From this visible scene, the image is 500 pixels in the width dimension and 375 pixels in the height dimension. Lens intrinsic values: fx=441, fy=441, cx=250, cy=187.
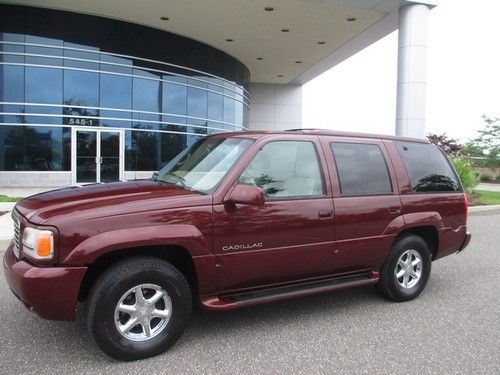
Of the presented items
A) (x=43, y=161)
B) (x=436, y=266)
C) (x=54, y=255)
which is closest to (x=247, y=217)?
(x=54, y=255)

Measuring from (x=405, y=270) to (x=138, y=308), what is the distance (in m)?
3.03

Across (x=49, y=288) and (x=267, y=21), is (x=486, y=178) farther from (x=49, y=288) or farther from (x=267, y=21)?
(x=49, y=288)

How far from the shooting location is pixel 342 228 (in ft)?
14.3

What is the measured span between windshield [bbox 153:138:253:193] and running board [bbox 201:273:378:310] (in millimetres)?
957

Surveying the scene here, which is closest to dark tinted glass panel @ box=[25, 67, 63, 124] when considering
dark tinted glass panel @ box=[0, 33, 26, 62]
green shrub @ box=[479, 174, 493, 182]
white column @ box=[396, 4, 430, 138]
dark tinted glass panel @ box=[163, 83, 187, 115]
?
dark tinted glass panel @ box=[0, 33, 26, 62]

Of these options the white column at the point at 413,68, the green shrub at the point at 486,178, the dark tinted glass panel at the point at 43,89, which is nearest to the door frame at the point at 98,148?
the dark tinted glass panel at the point at 43,89

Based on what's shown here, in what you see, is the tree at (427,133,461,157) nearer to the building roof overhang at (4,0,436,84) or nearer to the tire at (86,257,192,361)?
the building roof overhang at (4,0,436,84)

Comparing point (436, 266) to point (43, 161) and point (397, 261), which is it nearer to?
point (397, 261)

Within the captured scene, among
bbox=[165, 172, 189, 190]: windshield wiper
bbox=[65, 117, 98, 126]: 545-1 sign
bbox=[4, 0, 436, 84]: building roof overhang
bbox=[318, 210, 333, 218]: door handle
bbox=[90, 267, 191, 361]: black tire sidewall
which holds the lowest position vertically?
bbox=[90, 267, 191, 361]: black tire sidewall

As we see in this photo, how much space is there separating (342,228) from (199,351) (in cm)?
178

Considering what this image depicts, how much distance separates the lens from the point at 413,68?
15734 millimetres

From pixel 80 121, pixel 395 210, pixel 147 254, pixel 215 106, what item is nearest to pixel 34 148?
pixel 80 121

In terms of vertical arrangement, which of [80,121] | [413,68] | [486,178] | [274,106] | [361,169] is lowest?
[486,178]

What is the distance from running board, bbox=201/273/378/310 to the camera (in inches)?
148
